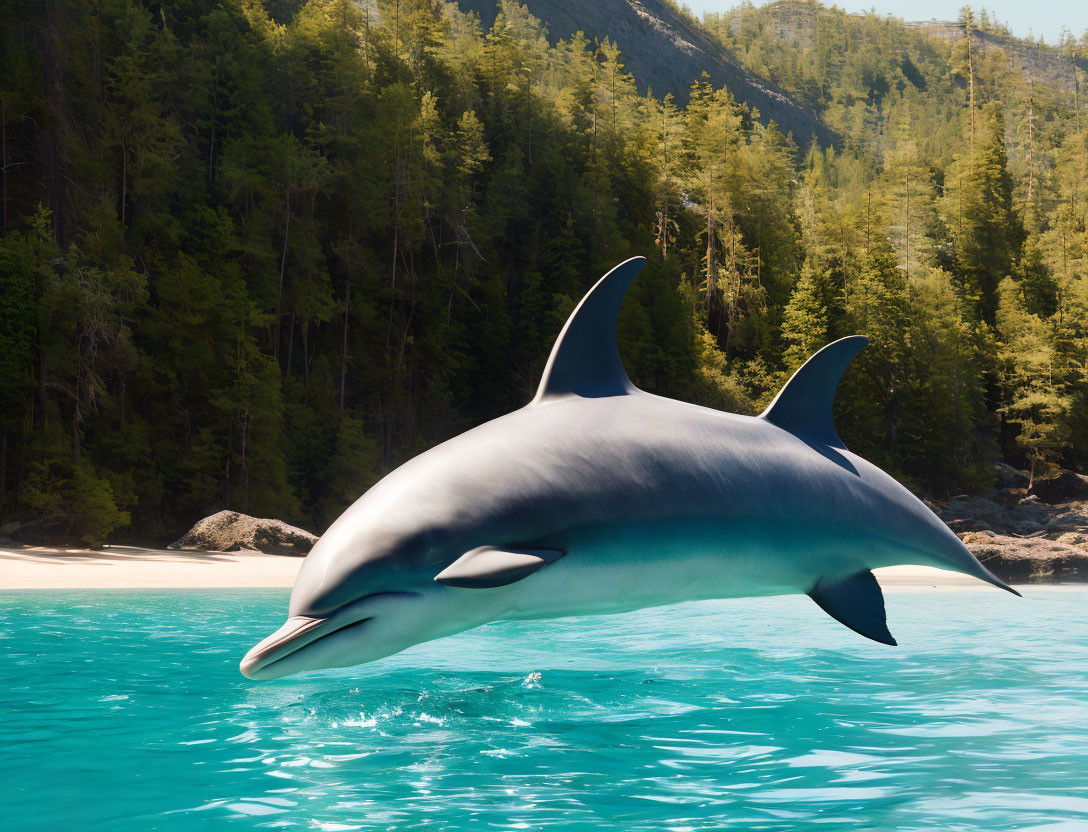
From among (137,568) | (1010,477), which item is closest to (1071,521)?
(1010,477)

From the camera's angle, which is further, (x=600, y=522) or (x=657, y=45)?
(x=657, y=45)

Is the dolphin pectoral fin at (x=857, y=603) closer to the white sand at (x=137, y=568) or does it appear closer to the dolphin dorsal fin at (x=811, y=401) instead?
the dolphin dorsal fin at (x=811, y=401)

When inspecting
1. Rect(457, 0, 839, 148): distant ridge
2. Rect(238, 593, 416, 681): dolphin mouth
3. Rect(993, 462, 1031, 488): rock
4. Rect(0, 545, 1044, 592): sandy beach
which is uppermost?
Rect(457, 0, 839, 148): distant ridge

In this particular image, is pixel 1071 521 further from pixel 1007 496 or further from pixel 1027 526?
pixel 1007 496

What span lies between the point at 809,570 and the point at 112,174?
27.1m

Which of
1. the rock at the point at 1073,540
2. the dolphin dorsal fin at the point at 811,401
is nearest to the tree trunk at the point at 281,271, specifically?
the rock at the point at 1073,540

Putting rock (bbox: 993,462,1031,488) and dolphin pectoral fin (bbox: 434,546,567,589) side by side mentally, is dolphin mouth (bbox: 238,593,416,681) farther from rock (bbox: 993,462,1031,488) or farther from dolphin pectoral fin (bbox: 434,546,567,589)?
rock (bbox: 993,462,1031,488)

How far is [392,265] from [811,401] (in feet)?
107

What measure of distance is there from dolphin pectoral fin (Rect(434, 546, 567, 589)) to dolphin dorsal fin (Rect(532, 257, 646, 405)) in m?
1.08

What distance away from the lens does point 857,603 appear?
13.5ft

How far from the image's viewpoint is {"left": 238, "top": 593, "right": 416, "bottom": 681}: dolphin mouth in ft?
9.07

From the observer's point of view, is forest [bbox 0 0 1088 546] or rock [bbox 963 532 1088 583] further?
forest [bbox 0 0 1088 546]

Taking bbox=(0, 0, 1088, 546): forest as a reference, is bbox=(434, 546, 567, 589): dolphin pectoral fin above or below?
below

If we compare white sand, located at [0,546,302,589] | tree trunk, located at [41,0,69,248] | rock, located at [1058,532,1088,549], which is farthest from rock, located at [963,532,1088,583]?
tree trunk, located at [41,0,69,248]
